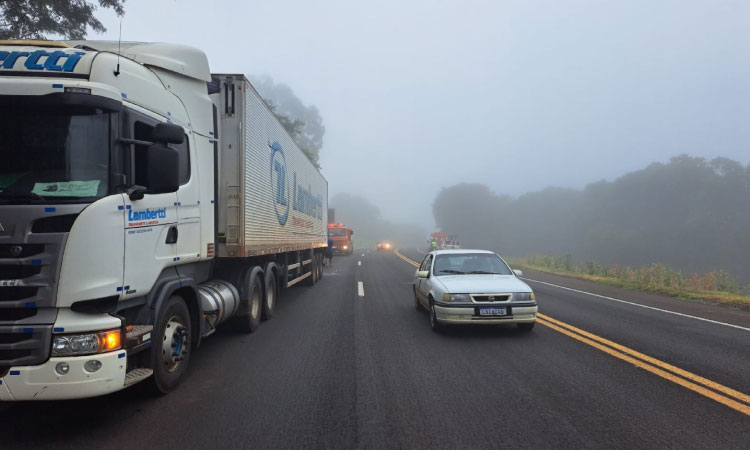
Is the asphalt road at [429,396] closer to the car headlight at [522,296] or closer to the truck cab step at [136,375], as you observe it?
the truck cab step at [136,375]

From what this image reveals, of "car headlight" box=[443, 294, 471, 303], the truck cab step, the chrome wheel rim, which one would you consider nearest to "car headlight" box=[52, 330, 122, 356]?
the truck cab step

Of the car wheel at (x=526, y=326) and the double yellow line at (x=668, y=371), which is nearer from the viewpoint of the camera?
the double yellow line at (x=668, y=371)

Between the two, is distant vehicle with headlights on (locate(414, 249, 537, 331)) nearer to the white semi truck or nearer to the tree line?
the white semi truck

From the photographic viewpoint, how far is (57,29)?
15562mm

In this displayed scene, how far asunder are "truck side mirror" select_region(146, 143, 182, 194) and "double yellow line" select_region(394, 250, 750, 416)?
586 cm

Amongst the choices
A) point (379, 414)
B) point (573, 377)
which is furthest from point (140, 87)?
point (573, 377)

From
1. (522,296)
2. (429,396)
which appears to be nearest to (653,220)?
(522,296)

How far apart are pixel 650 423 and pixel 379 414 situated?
2.40 m

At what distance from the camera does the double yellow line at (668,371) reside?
14.3 ft

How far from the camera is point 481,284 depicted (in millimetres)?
7344

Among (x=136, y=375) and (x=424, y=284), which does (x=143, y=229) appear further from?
(x=424, y=284)

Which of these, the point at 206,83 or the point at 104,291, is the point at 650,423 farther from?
the point at 206,83

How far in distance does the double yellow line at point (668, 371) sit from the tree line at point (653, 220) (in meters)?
42.2

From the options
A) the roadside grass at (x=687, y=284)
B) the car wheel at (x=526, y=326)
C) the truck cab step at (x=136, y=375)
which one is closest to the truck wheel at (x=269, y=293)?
the truck cab step at (x=136, y=375)
